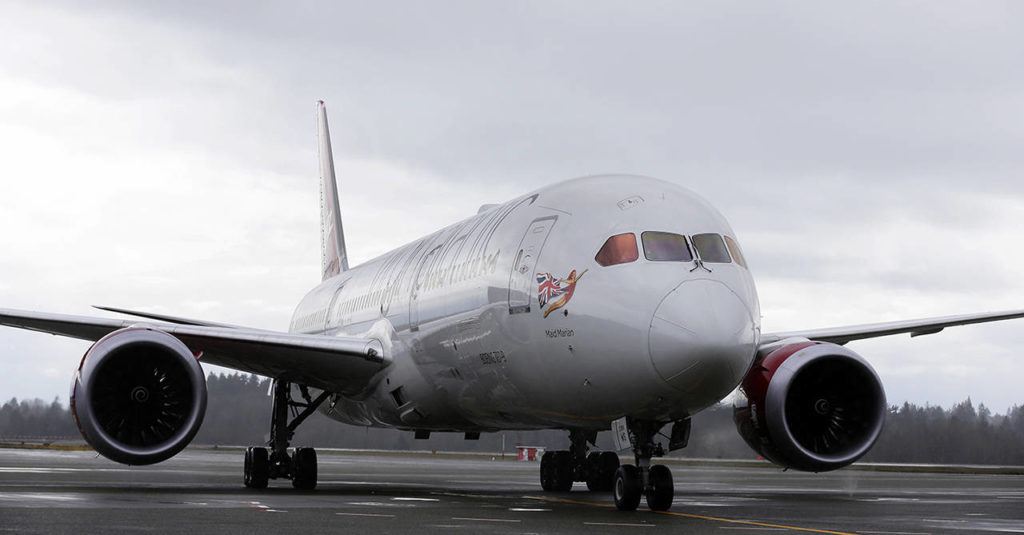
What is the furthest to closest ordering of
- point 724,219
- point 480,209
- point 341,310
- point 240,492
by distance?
point 341,310, point 480,209, point 240,492, point 724,219

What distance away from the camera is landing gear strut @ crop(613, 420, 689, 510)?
12.5 m

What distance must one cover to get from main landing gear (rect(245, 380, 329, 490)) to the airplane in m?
0.03

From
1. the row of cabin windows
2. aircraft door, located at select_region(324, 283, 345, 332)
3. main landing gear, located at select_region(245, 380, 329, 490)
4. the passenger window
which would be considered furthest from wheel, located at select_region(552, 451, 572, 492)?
the row of cabin windows

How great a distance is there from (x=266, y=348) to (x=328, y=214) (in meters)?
14.2

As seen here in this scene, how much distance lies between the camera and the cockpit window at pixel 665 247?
39.9ft

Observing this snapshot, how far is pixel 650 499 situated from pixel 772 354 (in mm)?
3120

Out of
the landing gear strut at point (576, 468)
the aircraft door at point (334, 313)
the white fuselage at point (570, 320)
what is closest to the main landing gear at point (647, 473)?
the white fuselage at point (570, 320)

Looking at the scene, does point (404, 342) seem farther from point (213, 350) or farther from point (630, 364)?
point (630, 364)

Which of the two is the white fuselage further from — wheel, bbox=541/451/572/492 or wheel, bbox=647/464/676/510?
wheel, bbox=541/451/572/492

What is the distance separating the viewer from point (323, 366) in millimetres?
17562

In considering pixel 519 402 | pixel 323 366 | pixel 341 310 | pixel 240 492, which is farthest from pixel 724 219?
pixel 341 310

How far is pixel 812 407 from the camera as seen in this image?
1473 centimetres

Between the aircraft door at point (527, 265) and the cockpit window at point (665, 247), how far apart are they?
141 cm

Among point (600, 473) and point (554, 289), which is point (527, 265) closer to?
point (554, 289)
